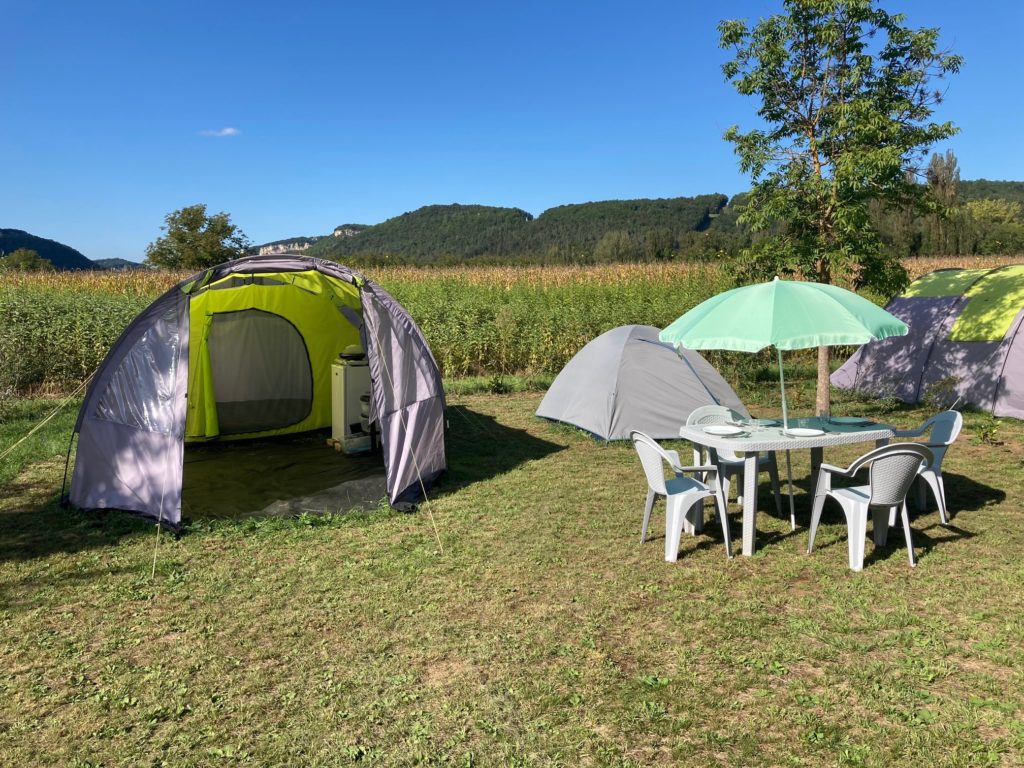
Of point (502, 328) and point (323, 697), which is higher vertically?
point (502, 328)

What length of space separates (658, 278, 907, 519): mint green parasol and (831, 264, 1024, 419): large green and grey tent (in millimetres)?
5282

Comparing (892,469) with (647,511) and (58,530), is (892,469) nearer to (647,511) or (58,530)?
(647,511)

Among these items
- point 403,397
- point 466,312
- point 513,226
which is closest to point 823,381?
point 403,397

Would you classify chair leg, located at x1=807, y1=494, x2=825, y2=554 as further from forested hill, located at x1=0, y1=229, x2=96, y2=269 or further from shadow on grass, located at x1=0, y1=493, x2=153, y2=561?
forested hill, located at x1=0, y1=229, x2=96, y2=269

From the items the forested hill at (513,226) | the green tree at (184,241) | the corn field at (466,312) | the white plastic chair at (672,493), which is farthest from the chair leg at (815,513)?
the forested hill at (513,226)

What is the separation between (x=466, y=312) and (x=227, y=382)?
21.0 feet

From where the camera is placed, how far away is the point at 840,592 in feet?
14.3

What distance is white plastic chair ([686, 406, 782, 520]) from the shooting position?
539cm

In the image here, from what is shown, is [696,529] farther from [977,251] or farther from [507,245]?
[507,245]

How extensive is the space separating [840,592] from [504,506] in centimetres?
274

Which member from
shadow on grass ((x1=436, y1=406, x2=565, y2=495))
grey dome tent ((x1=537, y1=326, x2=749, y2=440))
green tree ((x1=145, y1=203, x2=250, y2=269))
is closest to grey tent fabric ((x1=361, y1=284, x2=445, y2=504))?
shadow on grass ((x1=436, y1=406, x2=565, y2=495))

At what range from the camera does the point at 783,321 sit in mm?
4863

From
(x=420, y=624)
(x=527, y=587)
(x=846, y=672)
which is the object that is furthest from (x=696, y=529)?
(x=420, y=624)

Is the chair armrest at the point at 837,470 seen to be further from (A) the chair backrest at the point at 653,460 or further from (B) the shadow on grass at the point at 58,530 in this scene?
(B) the shadow on grass at the point at 58,530
